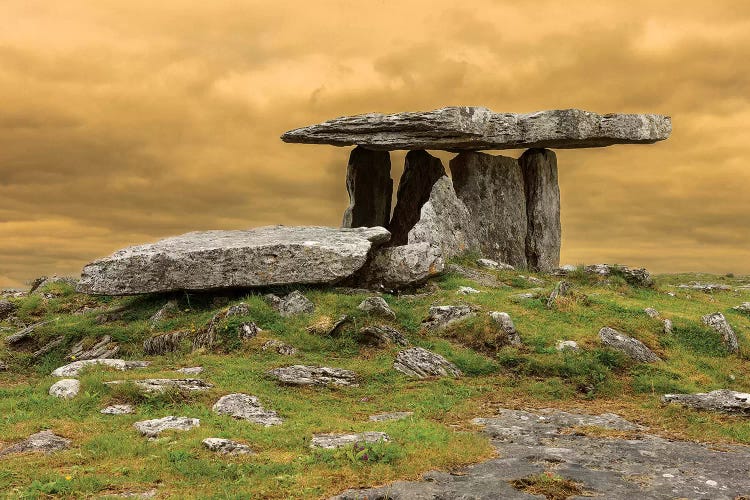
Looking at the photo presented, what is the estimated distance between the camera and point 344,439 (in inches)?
519

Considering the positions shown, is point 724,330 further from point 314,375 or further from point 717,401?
point 314,375

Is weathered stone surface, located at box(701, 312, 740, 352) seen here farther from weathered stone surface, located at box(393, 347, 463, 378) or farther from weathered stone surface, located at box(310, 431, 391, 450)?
weathered stone surface, located at box(310, 431, 391, 450)

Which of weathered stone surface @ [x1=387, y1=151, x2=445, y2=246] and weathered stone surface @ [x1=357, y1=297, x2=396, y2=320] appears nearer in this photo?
weathered stone surface @ [x1=357, y1=297, x2=396, y2=320]

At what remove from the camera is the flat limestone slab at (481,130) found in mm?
31547

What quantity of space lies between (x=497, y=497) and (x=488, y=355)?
404 inches

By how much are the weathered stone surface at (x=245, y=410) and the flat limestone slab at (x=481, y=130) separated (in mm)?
18291

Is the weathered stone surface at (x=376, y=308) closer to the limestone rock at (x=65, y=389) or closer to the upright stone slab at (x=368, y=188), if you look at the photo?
the limestone rock at (x=65, y=389)

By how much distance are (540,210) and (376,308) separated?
680 inches

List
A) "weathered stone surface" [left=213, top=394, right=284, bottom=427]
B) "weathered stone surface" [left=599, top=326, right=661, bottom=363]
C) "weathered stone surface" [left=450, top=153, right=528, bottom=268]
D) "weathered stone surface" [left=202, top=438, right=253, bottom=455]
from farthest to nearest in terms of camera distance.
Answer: "weathered stone surface" [left=450, top=153, right=528, bottom=268] < "weathered stone surface" [left=599, top=326, right=661, bottom=363] < "weathered stone surface" [left=213, top=394, right=284, bottom=427] < "weathered stone surface" [left=202, top=438, right=253, bottom=455]

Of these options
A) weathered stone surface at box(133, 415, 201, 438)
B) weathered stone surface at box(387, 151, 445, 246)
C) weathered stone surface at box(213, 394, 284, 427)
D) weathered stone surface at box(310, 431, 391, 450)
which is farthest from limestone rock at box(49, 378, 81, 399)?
weathered stone surface at box(387, 151, 445, 246)

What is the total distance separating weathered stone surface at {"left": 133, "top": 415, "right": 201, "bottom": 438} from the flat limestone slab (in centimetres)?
1992

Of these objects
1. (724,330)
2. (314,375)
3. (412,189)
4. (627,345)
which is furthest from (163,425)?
(412,189)

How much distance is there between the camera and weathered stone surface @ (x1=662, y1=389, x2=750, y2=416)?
16219 mm

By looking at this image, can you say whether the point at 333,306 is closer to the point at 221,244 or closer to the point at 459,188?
the point at 221,244
